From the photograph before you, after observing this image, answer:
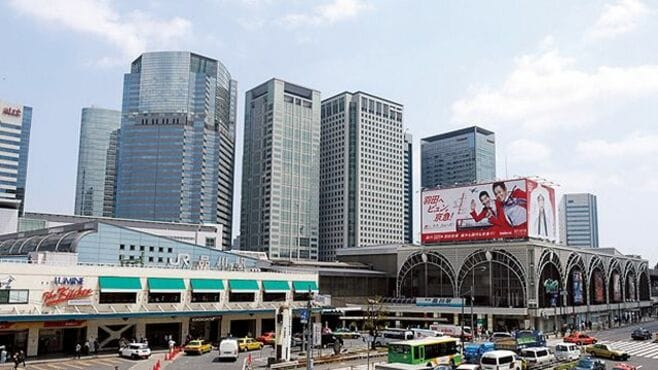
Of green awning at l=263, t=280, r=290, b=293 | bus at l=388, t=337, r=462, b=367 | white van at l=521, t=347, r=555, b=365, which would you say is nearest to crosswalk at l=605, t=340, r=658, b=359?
white van at l=521, t=347, r=555, b=365

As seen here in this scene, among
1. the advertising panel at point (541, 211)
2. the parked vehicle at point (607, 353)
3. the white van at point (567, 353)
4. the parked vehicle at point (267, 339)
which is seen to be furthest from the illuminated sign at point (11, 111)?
the parked vehicle at point (607, 353)

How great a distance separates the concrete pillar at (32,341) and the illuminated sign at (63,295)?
2.57m

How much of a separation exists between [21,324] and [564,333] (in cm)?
6939

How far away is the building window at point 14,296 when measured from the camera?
1948 inches

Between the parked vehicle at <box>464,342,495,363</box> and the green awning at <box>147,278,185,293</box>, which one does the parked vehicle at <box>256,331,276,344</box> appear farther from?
the parked vehicle at <box>464,342,495,363</box>

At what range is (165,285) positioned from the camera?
61625 mm

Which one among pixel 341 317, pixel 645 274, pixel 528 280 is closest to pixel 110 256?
pixel 341 317

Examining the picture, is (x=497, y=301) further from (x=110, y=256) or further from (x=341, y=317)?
(x=110, y=256)

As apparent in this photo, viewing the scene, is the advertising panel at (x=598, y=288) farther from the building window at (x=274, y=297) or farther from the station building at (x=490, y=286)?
the building window at (x=274, y=297)

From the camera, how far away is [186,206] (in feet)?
639

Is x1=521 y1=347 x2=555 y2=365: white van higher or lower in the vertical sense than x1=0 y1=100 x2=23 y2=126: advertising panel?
lower

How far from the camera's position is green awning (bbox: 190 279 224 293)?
212 feet

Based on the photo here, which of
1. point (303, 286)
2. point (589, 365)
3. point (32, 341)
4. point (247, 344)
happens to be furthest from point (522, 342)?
point (32, 341)

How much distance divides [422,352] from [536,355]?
503 inches
